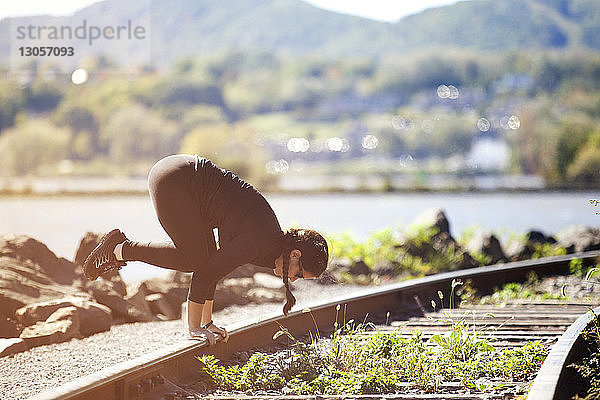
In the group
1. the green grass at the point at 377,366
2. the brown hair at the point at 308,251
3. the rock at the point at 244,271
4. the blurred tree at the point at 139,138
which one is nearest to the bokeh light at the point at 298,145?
the blurred tree at the point at 139,138

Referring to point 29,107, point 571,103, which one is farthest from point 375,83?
point 29,107

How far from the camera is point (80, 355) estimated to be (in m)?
5.88

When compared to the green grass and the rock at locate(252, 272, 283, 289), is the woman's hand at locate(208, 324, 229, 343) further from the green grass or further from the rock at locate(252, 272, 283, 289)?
the rock at locate(252, 272, 283, 289)

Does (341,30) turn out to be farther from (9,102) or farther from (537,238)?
(537,238)

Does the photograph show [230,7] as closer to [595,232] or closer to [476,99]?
[476,99]

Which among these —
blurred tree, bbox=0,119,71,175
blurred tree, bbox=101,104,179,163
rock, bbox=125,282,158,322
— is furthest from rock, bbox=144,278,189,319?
blurred tree, bbox=101,104,179,163

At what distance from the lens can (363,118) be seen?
13562 cm

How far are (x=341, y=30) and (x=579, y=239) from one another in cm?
17711

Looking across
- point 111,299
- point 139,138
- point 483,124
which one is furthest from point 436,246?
point 483,124

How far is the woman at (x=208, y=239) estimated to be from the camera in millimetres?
5023

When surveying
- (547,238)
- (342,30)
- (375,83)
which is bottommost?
(547,238)

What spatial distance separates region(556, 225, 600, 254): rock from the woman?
954 cm

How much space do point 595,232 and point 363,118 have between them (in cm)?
12214

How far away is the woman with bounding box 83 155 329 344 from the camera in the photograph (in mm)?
5023
